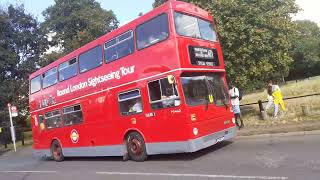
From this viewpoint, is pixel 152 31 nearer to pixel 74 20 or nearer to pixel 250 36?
pixel 250 36

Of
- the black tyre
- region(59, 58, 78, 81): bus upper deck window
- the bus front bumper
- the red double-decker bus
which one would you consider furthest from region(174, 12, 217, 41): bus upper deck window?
the black tyre

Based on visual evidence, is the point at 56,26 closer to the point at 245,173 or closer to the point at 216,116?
the point at 216,116

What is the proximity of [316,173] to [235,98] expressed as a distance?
9.62 metres

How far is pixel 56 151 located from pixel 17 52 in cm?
2513

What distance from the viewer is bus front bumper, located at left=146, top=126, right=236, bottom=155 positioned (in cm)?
1216

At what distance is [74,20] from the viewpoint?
168 ft

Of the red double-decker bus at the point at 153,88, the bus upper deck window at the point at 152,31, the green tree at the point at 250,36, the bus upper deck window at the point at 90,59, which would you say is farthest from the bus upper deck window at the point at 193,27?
the green tree at the point at 250,36

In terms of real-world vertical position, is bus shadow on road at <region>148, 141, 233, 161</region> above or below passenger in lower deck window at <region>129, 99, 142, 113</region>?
below

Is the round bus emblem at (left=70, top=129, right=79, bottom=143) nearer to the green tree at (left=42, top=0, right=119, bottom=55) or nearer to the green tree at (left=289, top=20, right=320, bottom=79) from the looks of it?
the green tree at (left=42, top=0, right=119, bottom=55)

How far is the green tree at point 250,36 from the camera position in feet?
66.7

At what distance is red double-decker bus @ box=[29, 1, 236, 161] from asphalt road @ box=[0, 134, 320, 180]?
0.52 meters

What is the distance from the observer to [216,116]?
1337 centimetres

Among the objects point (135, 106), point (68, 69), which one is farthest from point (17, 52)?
point (135, 106)

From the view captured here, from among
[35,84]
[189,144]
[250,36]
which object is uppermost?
[250,36]
